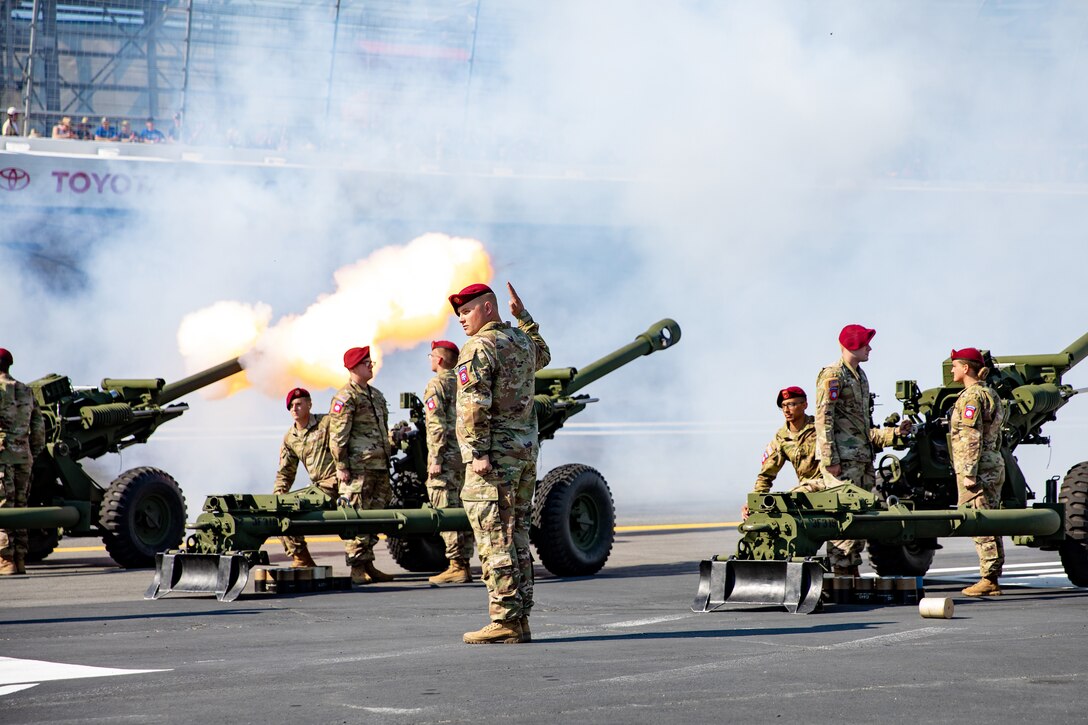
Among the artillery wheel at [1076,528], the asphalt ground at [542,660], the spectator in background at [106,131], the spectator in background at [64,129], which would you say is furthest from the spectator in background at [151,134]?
the artillery wheel at [1076,528]

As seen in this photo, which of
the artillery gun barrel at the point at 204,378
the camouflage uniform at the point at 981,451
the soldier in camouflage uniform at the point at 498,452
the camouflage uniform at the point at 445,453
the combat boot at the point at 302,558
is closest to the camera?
the soldier in camouflage uniform at the point at 498,452

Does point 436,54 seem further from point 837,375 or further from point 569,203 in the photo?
point 837,375

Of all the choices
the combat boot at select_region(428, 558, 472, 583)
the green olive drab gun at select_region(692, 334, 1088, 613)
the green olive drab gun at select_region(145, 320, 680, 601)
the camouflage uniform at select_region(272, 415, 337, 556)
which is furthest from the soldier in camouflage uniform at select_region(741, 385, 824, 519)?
the camouflage uniform at select_region(272, 415, 337, 556)

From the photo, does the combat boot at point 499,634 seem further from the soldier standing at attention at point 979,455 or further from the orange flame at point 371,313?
the orange flame at point 371,313

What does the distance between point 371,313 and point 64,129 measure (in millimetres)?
18160

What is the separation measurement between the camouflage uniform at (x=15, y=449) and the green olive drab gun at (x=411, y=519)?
1.55m

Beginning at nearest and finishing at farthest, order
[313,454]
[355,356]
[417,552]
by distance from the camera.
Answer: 1. [355,356]
2. [313,454]
3. [417,552]

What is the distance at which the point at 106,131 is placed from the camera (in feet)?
102

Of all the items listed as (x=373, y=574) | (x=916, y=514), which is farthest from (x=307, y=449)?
(x=916, y=514)

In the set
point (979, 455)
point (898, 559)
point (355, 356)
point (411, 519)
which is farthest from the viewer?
point (355, 356)

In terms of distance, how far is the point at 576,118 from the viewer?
113 feet

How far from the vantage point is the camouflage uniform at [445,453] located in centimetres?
1209

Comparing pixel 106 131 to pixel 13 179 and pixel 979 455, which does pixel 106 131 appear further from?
pixel 979 455

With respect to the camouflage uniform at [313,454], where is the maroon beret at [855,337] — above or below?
above
